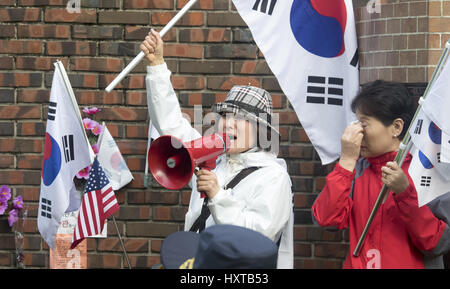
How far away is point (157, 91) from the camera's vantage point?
11.1 ft

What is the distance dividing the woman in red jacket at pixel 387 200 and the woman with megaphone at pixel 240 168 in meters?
0.27

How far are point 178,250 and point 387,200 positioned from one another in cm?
124

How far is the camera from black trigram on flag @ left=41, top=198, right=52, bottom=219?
12.6 ft

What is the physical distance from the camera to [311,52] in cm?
366

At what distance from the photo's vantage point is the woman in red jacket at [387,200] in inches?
122

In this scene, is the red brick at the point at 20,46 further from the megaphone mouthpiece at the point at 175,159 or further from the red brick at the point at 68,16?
the megaphone mouthpiece at the point at 175,159

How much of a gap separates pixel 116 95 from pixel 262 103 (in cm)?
159

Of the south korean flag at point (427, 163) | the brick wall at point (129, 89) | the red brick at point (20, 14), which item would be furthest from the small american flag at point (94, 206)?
the south korean flag at point (427, 163)

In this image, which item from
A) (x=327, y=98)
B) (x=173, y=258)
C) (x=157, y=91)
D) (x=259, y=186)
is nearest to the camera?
(x=173, y=258)

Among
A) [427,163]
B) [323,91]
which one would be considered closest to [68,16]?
[323,91]

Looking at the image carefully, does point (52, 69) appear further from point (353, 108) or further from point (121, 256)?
point (353, 108)

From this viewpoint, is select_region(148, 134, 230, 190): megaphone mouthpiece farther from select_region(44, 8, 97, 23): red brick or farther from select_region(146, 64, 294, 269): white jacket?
select_region(44, 8, 97, 23): red brick

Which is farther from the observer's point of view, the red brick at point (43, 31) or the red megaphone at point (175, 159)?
the red brick at point (43, 31)
